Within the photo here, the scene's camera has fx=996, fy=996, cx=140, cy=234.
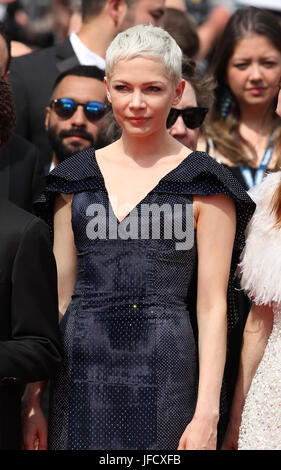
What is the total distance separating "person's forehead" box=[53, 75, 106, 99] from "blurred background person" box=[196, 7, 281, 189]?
72cm

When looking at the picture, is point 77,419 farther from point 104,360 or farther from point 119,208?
point 119,208

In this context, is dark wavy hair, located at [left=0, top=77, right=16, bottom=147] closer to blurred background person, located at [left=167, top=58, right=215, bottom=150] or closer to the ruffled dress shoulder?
the ruffled dress shoulder

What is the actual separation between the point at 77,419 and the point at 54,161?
74.9 inches

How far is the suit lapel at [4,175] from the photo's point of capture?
4.43 m

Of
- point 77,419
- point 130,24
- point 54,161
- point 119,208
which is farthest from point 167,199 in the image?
point 130,24

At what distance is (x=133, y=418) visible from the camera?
11.3 ft

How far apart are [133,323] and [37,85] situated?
2557 mm

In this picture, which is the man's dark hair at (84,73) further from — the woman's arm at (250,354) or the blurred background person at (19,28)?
the blurred background person at (19,28)

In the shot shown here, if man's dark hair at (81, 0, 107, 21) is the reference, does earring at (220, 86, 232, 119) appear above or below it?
below

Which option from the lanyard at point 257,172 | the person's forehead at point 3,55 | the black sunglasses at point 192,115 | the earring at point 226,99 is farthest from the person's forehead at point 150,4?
the black sunglasses at point 192,115

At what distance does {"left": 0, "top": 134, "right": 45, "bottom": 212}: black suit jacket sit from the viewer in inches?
176

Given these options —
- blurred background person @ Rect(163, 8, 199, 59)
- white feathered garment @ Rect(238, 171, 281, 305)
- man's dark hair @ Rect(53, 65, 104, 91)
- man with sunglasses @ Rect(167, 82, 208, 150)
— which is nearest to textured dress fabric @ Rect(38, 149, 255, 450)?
white feathered garment @ Rect(238, 171, 281, 305)

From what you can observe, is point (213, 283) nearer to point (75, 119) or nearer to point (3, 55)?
point (75, 119)

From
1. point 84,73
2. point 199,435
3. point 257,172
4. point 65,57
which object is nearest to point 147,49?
point 199,435
